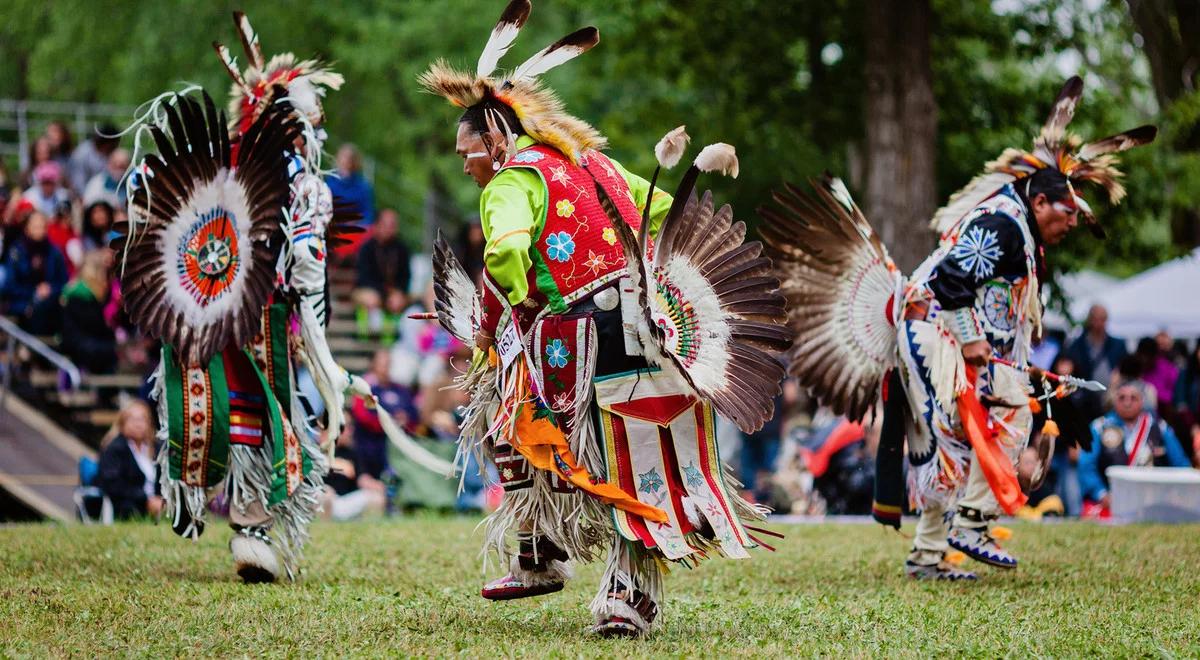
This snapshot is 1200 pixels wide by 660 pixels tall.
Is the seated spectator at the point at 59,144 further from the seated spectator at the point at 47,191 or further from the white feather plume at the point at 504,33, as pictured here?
the white feather plume at the point at 504,33

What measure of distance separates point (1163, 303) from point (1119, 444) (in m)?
3.86

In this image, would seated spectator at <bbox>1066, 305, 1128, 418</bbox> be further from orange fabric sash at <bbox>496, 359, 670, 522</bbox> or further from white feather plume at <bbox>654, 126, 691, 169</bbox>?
white feather plume at <bbox>654, 126, 691, 169</bbox>

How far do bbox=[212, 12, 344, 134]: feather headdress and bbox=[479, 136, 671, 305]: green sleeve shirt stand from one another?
187cm

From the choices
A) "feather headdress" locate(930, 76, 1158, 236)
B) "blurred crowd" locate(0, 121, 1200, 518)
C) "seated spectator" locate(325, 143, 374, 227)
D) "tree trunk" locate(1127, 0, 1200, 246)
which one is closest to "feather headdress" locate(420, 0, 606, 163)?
"feather headdress" locate(930, 76, 1158, 236)

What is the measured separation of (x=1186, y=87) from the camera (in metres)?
14.4

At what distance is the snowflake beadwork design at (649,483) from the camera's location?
5.03 m

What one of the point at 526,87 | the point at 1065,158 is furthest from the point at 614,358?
the point at 1065,158

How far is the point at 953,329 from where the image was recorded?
6.71 m

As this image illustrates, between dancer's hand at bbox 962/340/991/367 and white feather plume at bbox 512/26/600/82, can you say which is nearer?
white feather plume at bbox 512/26/600/82

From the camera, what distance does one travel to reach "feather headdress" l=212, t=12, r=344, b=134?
263 inches

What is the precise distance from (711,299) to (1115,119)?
1111 cm

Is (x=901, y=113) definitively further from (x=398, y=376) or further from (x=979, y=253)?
(x=979, y=253)

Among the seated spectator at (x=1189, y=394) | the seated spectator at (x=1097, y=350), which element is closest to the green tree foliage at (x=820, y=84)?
the seated spectator at (x=1097, y=350)

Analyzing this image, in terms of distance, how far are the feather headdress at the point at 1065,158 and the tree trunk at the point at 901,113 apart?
497 cm
